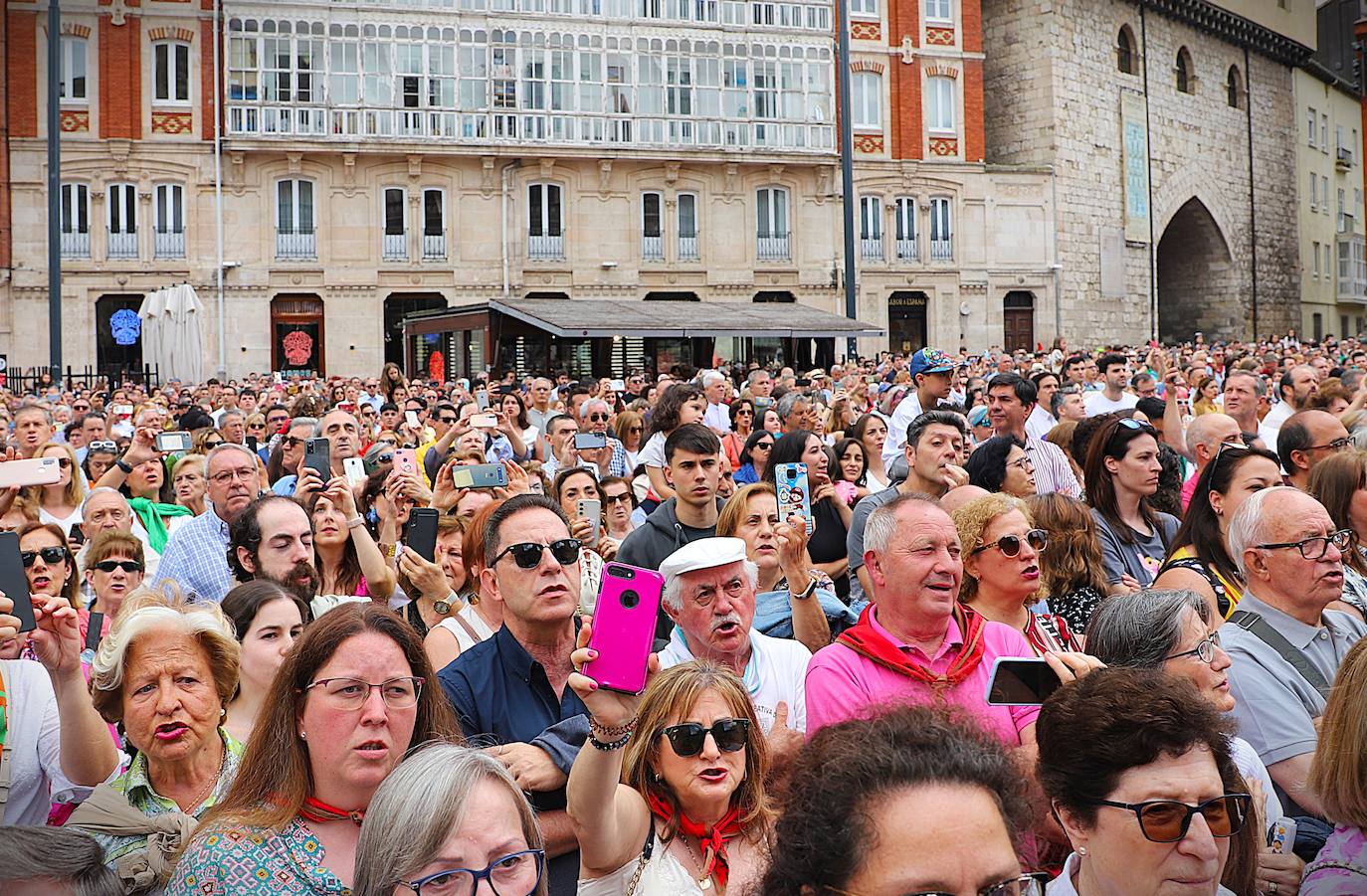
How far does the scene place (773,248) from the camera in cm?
3925

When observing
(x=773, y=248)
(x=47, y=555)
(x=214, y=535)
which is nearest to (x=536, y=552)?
(x=47, y=555)

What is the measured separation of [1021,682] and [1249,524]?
72.5 inches

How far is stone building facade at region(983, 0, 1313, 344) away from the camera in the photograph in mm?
42438

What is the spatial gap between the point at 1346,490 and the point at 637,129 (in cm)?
3294

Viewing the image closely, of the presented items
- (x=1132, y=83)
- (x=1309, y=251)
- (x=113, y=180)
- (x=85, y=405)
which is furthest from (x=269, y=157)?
(x=1309, y=251)

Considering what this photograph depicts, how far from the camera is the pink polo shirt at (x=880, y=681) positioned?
4078 mm

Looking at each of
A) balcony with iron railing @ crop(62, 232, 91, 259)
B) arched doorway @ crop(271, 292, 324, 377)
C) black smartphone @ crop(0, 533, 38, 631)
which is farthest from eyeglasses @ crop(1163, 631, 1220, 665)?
balcony with iron railing @ crop(62, 232, 91, 259)

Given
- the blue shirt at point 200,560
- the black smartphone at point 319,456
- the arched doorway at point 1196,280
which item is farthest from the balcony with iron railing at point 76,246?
the arched doorway at point 1196,280

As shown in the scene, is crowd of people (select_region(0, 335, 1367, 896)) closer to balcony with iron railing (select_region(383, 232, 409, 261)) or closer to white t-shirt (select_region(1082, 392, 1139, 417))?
white t-shirt (select_region(1082, 392, 1139, 417))

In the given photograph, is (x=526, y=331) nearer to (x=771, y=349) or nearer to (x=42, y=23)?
(x=771, y=349)

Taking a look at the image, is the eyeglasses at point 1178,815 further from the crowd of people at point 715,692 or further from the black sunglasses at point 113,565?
the black sunglasses at point 113,565

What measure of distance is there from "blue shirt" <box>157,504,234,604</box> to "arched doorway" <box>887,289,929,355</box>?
35.0 m

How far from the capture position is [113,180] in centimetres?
3469

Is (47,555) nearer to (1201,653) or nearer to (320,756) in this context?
(320,756)
